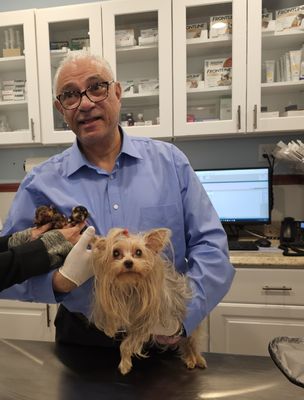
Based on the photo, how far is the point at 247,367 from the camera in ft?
3.10

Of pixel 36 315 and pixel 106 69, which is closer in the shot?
pixel 106 69

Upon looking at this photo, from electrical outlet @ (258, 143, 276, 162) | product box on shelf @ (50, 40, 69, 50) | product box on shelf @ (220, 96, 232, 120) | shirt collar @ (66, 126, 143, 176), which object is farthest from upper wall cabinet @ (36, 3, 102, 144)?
electrical outlet @ (258, 143, 276, 162)

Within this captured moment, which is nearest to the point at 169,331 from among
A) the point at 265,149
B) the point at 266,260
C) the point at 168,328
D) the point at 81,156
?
the point at 168,328

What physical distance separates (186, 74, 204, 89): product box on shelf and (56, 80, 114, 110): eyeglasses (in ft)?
4.13

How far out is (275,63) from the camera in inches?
85.7

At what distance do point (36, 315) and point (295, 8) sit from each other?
2.54m

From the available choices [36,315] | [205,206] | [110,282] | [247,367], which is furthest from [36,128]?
[247,367]

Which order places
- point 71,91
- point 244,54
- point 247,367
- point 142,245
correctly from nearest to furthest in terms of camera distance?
1. point 142,245
2. point 247,367
3. point 71,91
4. point 244,54

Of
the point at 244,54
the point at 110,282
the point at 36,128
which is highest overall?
the point at 244,54

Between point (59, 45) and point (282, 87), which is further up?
point (59, 45)

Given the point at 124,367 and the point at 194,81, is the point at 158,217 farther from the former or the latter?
the point at 194,81

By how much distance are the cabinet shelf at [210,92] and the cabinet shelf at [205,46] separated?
0.23 meters

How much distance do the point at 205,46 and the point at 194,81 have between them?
0.23 m

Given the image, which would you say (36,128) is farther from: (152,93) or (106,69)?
(106,69)
